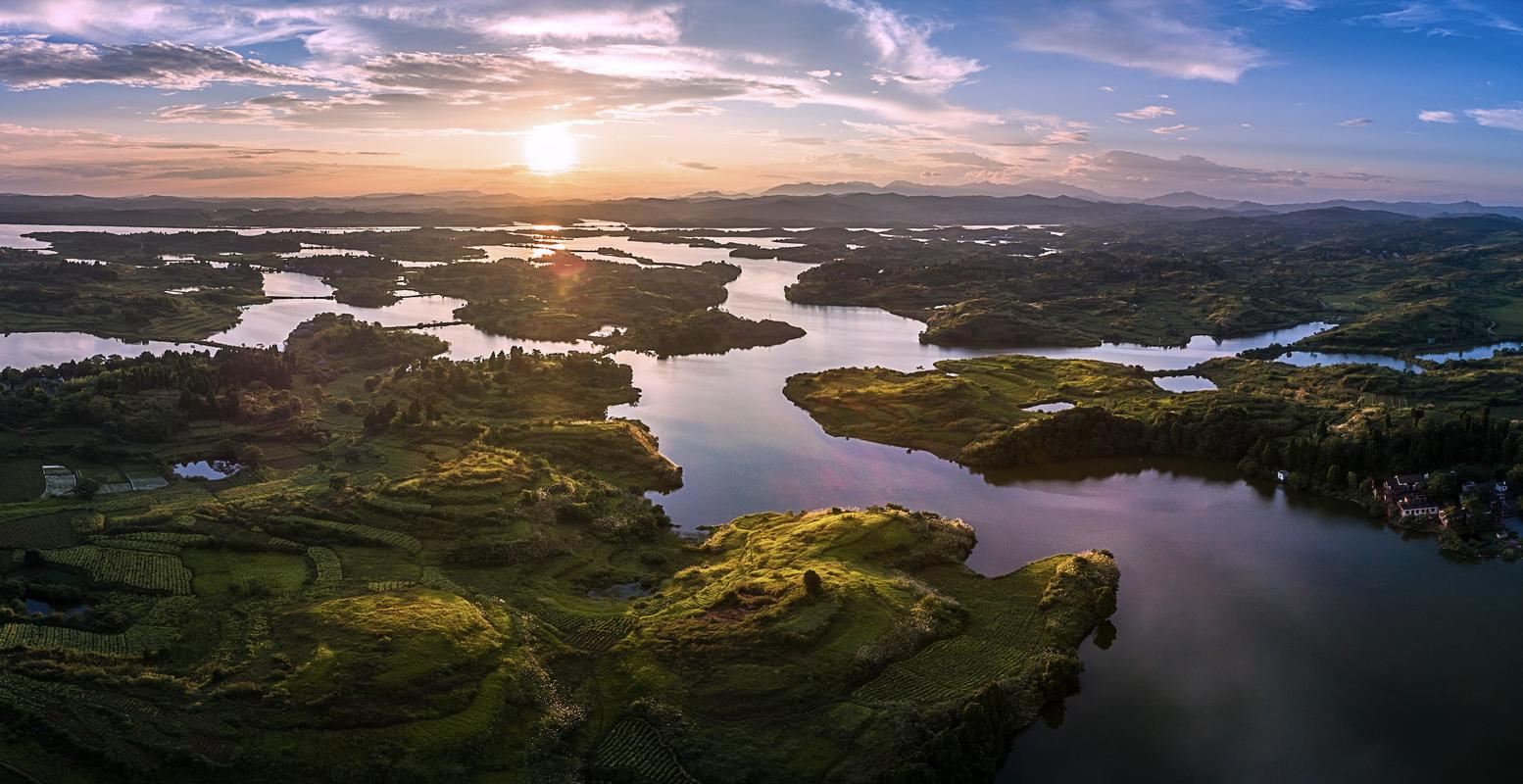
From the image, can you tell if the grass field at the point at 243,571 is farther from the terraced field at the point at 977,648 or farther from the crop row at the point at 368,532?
the terraced field at the point at 977,648

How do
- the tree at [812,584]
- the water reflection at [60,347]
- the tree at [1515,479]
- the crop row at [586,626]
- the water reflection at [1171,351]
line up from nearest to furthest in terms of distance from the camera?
the crop row at [586,626] → the tree at [812,584] → the tree at [1515,479] → the water reflection at [60,347] → the water reflection at [1171,351]

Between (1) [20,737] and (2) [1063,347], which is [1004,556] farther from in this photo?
(2) [1063,347]

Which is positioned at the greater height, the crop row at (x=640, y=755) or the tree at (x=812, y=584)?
the tree at (x=812, y=584)

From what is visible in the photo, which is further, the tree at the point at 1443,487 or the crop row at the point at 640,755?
the tree at the point at 1443,487

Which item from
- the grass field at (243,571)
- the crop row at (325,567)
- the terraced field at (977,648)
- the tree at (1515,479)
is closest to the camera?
the terraced field at (977,648)

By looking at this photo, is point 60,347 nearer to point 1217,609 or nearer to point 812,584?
point 812,584

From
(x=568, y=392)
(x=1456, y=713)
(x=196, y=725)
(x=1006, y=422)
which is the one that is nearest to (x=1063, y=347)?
(x=1006, y=422)

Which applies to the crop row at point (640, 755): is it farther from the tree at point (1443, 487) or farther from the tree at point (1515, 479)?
the tree at point (1515, 479)

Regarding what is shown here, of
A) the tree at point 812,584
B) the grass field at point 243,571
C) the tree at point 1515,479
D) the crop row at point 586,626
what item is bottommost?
the crop row at point 586,626

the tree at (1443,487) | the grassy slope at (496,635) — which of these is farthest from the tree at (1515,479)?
the grassy slope at (496,635)
